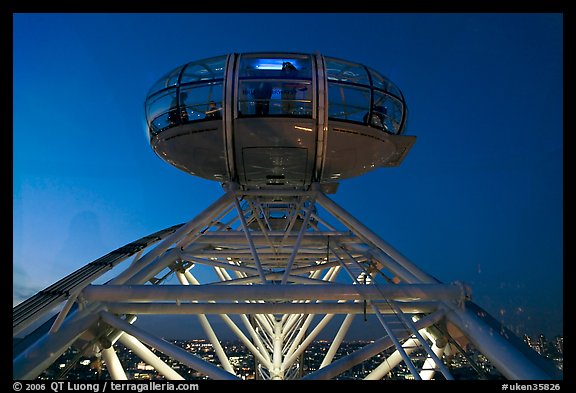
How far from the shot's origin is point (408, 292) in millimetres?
6496

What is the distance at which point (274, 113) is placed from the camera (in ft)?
25.1

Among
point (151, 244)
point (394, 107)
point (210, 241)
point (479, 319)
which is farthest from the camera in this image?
point (210, 241)

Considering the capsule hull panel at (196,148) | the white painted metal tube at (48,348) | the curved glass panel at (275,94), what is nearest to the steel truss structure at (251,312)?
the white painted metal tube at (48,348)

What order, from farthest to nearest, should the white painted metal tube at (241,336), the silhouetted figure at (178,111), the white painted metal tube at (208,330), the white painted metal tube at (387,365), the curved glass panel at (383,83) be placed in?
the white painted metal tube at (241,336)
the white painted metal tube at (208,330)
the curved glass panel at (383,83)
the silhouetted figure at (178,111)
the white painted metal tube at (387,365)

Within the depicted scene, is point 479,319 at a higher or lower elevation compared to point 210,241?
lower

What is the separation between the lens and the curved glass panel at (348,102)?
304 inches

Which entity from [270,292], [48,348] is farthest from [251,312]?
[48,348]

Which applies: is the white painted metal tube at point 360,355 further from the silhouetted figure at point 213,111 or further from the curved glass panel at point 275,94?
the silhouetted figure at point 213,111

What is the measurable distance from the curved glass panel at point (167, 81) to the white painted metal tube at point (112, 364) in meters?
4.64

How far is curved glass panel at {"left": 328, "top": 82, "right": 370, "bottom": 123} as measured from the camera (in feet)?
25.3
